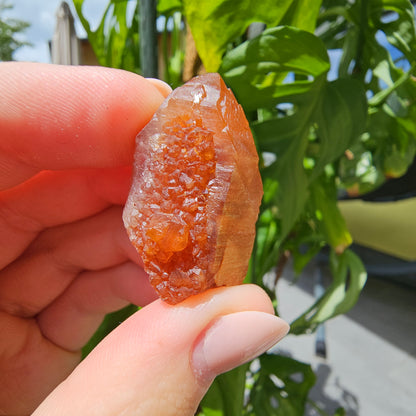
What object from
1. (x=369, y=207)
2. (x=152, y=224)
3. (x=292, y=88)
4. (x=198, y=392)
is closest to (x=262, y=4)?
(x=292, y=88)

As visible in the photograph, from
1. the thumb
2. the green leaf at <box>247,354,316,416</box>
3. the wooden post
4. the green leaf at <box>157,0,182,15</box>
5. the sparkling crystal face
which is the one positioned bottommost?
the green leaf at <box>247,354,316,416</box>

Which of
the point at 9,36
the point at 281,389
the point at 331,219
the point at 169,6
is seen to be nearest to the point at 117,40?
the point at 169,6

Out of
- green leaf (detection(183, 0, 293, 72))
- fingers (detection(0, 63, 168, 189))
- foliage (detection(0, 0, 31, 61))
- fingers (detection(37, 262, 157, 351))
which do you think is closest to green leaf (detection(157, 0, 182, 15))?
green leaf (detection(183, 0, 293, 72))

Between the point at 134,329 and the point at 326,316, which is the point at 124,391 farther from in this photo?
the point at 326,316

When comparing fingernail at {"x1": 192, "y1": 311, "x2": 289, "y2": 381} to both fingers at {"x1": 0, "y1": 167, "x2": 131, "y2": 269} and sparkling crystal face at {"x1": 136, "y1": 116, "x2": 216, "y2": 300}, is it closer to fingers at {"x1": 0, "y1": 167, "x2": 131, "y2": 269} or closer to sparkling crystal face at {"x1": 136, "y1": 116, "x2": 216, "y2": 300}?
sparkling crystal face at {"x1": 136, "y1": 116, "x2": 216, "y2": 300}

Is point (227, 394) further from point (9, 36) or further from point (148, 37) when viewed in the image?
point (9, 36)

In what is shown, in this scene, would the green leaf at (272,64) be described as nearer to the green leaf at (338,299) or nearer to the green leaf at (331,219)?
the green leaf at (331,219)
